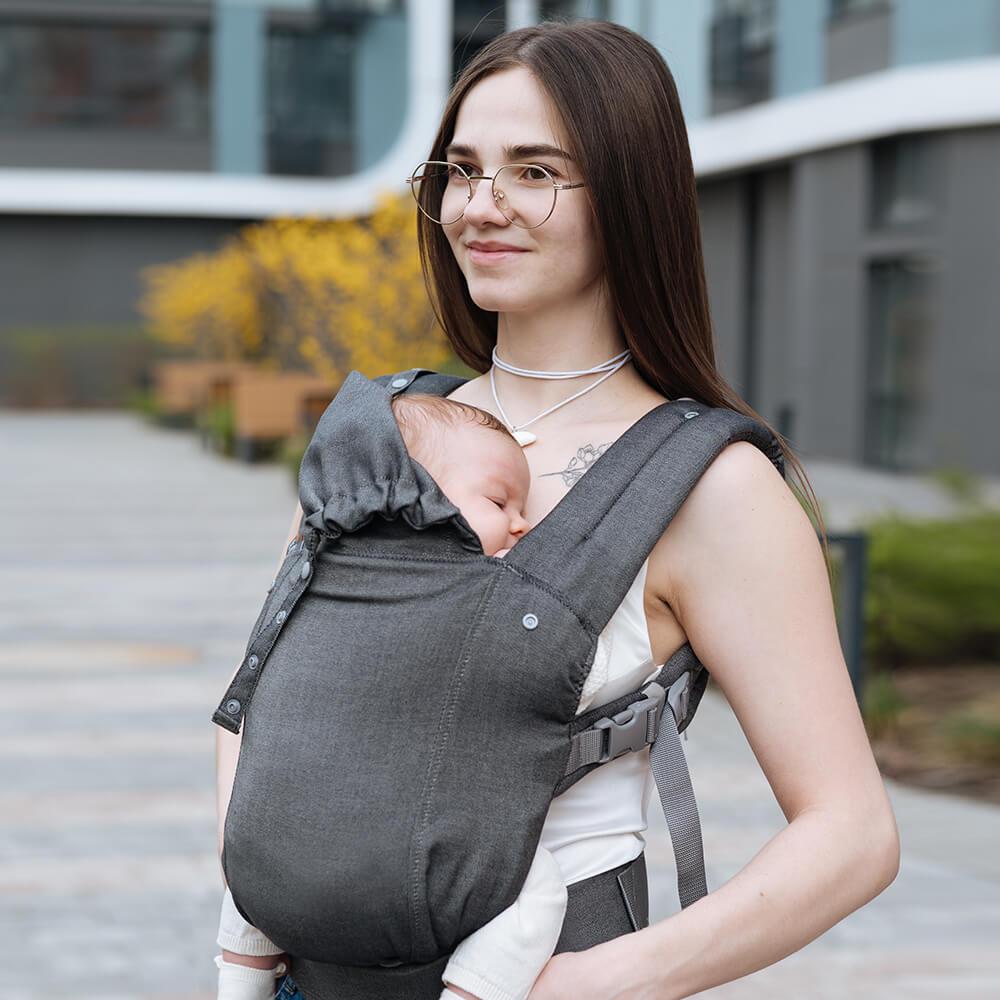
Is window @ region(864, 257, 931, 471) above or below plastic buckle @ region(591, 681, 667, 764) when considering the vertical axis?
below

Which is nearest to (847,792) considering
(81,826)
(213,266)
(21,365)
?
(81,826)

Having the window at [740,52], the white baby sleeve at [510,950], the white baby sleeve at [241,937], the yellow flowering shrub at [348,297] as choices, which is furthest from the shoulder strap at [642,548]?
the window at [740,52]

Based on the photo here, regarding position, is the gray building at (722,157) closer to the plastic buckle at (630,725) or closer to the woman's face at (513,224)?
the woman's face at (513,224)

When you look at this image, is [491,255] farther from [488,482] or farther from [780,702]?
[780,702]

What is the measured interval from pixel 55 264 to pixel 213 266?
7.83 meters

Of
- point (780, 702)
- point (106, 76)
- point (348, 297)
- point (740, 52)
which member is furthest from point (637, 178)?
point (106, 76)

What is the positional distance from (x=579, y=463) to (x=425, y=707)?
0.36m

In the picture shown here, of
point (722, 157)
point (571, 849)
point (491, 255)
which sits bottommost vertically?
point (571, 849)

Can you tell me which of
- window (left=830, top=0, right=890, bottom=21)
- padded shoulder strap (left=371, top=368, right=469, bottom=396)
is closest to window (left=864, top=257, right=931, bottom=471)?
window (left=830, top=0, right=890, bottom=21)

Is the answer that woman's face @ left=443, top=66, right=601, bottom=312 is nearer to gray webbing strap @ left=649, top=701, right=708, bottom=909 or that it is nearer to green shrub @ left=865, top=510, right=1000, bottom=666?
gray webbing strap @ left=649, top=701, right=708, bottom=909

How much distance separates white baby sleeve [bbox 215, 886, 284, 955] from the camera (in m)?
1.66

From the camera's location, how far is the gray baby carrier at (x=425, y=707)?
1465 mm

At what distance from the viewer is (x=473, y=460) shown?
1615mm

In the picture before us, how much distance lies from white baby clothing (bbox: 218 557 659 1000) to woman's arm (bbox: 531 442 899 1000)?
1.5 inches
